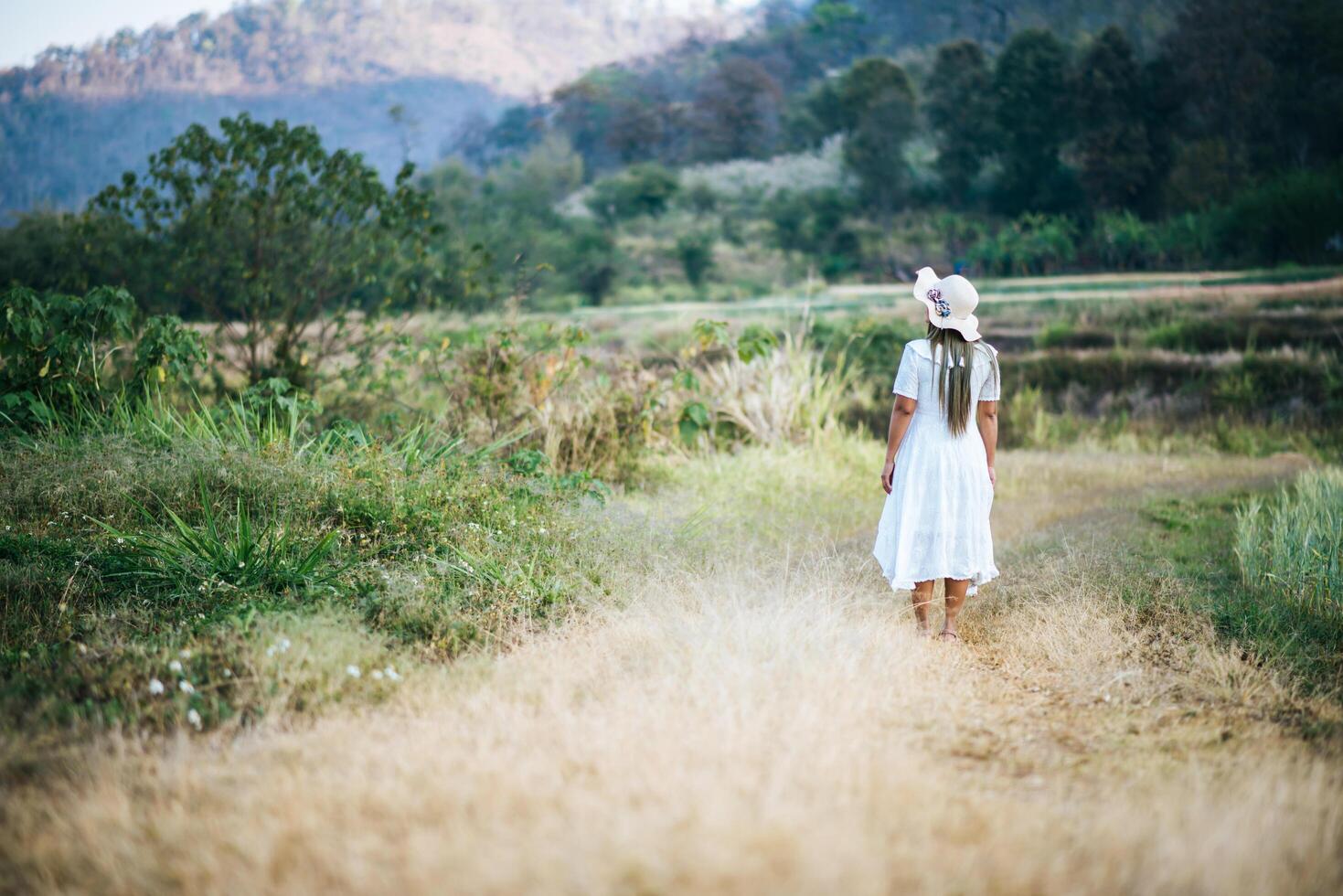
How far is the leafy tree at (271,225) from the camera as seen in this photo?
748cm

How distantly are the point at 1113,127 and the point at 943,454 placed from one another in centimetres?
1454

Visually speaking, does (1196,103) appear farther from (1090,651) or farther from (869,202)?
(1090,651)

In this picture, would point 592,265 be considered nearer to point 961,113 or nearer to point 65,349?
point 961,113

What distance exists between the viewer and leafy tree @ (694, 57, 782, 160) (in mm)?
30031

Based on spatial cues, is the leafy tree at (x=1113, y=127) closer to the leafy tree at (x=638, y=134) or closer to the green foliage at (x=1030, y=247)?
→ the green foliage at (x=1030, y=247)

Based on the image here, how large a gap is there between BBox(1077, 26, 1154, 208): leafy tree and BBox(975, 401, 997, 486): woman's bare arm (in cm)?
1369

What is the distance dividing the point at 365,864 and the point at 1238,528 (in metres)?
4.79

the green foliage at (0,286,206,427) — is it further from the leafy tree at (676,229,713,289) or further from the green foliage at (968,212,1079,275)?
the leafy tree at (676,229,713,289)

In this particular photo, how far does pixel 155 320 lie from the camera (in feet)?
18.5

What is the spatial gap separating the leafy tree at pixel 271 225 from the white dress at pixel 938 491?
5.01 m

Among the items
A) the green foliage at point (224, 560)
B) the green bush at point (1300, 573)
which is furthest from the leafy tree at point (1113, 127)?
the green foliage at point (224, 560)

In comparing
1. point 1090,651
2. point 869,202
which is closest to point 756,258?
point 869,202

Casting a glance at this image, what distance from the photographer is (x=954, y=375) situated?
3.79m

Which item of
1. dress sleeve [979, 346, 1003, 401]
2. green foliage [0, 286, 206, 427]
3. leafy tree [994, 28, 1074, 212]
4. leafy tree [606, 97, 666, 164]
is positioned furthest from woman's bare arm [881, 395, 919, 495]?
leafy tree [606, 97, 666, 164]
